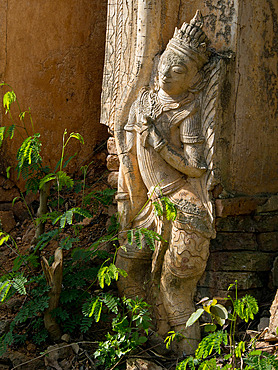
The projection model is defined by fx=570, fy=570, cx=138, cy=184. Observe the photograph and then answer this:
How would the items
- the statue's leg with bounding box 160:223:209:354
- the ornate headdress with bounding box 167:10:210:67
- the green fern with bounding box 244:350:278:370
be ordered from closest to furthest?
1. the green fern with bounding box 244:350:278:370
2. the ornate headdress with bounding box 167:10:210:67
3. the statue's leg with bounding box 160:223:209:354

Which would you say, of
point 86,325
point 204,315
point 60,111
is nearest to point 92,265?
Result: point 86,325

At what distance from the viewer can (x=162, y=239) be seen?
3.99 m

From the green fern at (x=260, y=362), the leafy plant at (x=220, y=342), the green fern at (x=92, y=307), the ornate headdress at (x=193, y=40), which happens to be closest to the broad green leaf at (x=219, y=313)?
the leafy plant at (x=220, y=342)

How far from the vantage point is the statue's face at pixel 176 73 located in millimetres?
3881

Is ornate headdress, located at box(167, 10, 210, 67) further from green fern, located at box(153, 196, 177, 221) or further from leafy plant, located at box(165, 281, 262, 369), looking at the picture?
leafy plant, located at box(165, 281, 262, 369)

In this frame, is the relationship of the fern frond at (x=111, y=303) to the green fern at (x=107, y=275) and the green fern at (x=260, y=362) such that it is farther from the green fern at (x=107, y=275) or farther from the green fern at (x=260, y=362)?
the green fern at (x=260, y=362)

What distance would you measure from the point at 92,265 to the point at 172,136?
1347 millimetres

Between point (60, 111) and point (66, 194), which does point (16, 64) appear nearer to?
point (60, 111)

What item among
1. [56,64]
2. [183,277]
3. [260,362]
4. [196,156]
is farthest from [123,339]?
[56,64]

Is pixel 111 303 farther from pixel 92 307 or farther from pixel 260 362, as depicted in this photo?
pixel 260 362

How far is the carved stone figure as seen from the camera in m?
3.92

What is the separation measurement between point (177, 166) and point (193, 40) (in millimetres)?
868

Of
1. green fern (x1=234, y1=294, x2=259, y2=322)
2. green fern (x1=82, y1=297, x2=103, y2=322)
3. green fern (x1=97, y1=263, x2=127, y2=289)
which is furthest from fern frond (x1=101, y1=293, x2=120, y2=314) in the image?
green fern (x1=234, y1=294, x2=259, y2=322)

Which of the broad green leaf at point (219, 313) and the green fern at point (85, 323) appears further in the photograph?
the green fern at point (85, 323)
